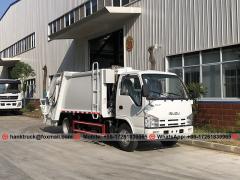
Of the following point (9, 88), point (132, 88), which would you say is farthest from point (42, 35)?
point (132, 88)

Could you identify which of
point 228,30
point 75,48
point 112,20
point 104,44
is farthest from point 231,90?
point 75,48

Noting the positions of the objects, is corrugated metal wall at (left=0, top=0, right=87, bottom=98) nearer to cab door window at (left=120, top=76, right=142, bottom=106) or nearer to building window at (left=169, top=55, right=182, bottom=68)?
building window at (left=169, top=55, right=182, bottom=68)

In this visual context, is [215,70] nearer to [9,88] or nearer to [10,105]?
[10,105]

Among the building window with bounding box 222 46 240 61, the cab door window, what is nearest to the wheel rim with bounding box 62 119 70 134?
the cab door window

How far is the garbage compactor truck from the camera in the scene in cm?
1090

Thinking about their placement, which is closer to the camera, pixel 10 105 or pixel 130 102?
pixel 130 102

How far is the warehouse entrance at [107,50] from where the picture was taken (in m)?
26.4

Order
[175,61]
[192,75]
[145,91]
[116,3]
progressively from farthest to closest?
[116,3], [175,61], [192,75], [145,91]

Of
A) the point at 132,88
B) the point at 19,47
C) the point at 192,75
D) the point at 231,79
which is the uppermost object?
the point at 19,47

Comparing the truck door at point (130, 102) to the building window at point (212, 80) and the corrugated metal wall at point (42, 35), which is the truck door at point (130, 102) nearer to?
Answer: the building window at point (212, 80)

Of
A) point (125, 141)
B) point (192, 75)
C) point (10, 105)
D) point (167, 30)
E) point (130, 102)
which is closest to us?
point (130, 102)

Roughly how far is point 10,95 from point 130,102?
19.2 metres

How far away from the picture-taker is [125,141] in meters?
11.6

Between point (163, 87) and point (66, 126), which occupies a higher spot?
point (163, 87)
